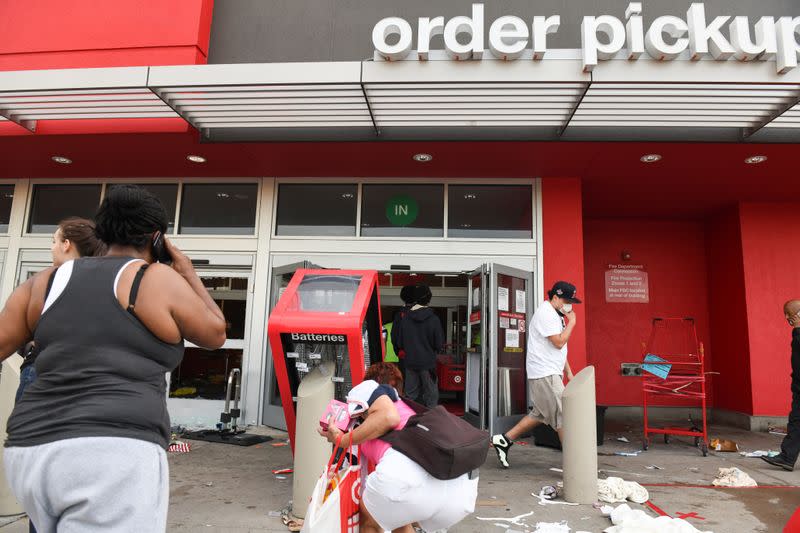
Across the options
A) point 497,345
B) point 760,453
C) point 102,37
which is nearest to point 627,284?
point 760,453

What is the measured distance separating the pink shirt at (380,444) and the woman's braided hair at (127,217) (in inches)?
57.8

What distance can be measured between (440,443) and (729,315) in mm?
7690

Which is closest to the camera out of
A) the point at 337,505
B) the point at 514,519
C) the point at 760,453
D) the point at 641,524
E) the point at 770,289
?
the point at 337,505

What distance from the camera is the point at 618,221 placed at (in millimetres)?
9164

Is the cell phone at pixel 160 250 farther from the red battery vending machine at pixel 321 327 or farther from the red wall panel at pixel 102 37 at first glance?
the red wall panel at pixel 102 37

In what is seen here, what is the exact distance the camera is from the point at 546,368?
16.7ft

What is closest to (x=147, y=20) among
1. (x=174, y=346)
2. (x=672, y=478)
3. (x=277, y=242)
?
(x=277, y=242)

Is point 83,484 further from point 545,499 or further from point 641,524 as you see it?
point 545,499

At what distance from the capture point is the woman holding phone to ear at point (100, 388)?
1.33 metres

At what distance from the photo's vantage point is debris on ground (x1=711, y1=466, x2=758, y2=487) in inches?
180

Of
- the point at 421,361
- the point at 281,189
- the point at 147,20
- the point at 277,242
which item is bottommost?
the point at 421,361

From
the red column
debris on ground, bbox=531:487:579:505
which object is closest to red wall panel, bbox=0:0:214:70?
the red column

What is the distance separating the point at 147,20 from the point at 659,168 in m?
6.53

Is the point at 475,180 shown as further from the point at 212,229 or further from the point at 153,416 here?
the point at 153,416
